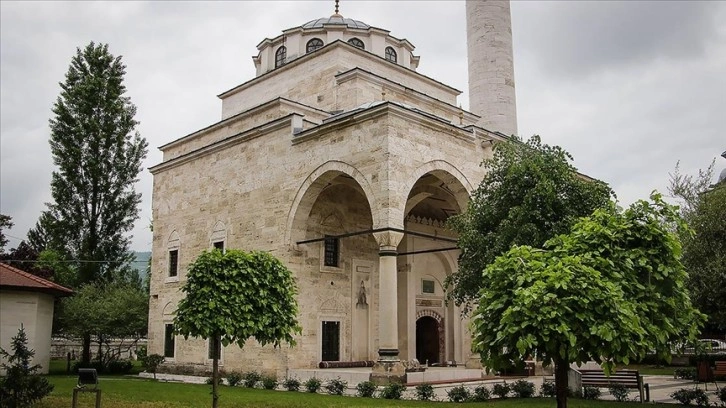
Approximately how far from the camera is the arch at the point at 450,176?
14531 millimetres

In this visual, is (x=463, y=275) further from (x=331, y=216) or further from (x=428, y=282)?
(x=428, y=282)

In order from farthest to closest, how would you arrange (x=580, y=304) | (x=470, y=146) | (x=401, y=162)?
(x=470, y=146), (x=401, y=162), (x=580, y=304)

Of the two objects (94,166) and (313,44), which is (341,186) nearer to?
(313,44)

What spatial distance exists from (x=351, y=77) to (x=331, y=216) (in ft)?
13.0

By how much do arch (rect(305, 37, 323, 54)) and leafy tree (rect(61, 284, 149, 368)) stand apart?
1067cm

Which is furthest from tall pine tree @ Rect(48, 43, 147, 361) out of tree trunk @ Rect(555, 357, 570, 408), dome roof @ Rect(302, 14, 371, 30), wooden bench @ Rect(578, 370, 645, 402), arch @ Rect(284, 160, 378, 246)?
A: tree trunk @ Rect(555, 357, 570, 408)

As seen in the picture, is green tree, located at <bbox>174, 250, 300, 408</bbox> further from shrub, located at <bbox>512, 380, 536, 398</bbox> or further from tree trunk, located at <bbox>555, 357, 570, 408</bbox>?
shrub, located at <bbox>512, 380, 536, 398</bbox>

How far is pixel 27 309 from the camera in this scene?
1728 centimetres

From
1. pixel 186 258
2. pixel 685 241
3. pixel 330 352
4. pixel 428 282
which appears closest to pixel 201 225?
pixel 186 258

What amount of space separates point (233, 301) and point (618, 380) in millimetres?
7056

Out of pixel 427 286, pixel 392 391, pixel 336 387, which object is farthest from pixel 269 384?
pixel 427 286

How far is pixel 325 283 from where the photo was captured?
657 inches

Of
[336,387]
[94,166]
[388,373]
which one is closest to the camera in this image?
[336,387]

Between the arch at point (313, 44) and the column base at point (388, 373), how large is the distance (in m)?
11.9
